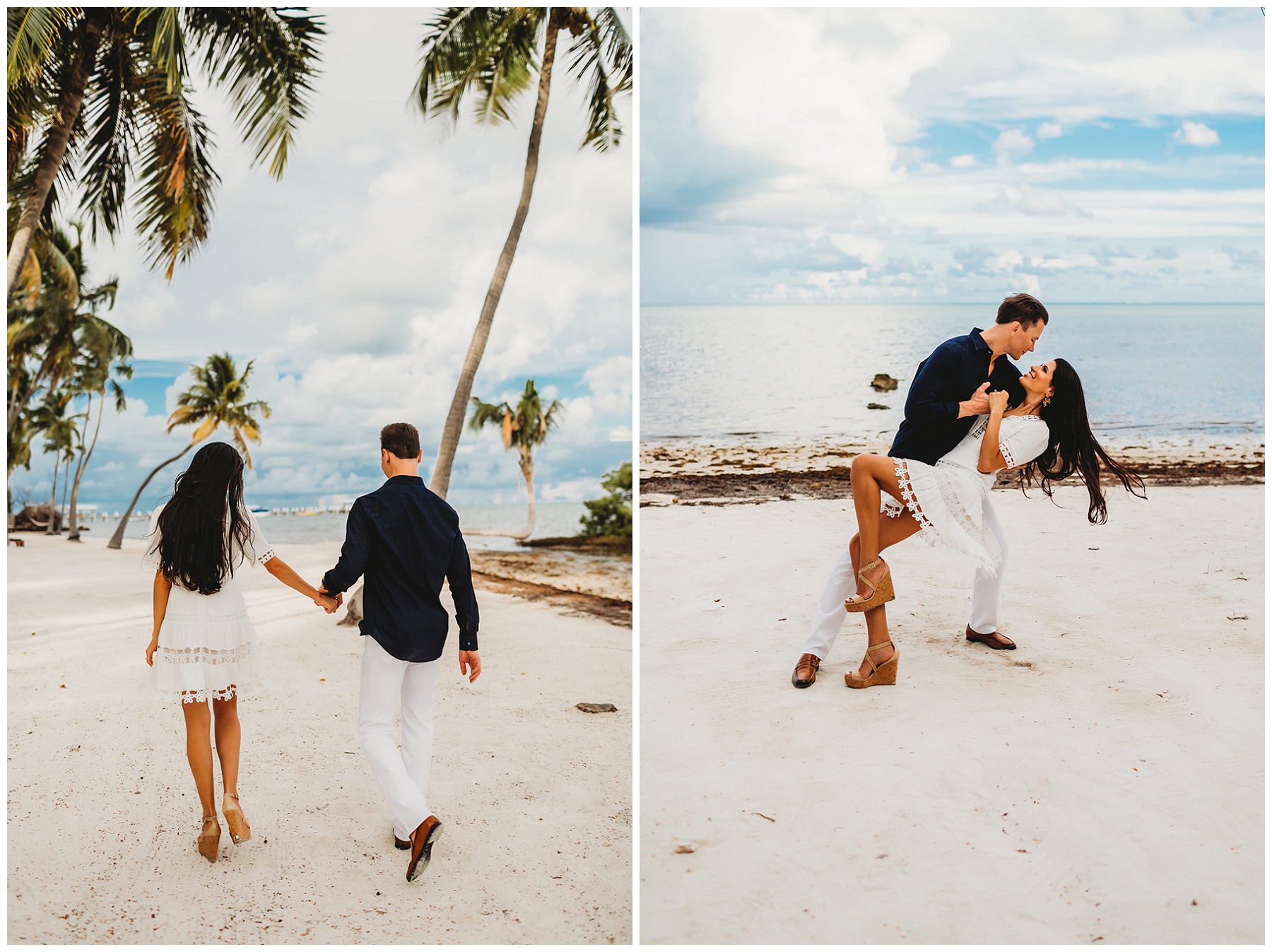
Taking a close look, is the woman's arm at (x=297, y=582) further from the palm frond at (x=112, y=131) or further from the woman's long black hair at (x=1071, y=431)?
the palm frond at (x=112, y=131)

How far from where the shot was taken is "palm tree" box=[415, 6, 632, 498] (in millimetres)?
7578

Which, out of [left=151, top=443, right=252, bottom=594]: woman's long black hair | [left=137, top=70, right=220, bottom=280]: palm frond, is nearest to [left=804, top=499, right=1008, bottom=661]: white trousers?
[left=151, top=443, right=252, bottom=594]: woman's long black hair

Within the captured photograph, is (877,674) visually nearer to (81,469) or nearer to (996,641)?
(996,641)

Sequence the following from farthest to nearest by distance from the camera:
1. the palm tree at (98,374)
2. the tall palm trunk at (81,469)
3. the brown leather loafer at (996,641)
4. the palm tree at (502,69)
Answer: the palm tree at (98,374), the tall palm trunk at (81,469), the palm tree at (502,69), the brown leather loafer at (996,641)

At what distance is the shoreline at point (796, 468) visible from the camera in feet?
28.7

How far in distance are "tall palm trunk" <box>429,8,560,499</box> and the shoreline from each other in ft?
5.92

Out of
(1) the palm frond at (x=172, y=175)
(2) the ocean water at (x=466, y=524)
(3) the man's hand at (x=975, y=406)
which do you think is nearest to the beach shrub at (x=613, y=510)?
(2) the ocean water at (x=466, y=524)

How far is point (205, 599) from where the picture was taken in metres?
2.91

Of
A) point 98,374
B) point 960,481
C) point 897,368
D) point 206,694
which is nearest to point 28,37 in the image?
point 206,694

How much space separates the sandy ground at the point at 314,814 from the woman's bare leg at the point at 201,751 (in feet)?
0.72

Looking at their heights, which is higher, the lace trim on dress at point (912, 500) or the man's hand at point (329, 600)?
the lace trim on dress at point (912, 500)

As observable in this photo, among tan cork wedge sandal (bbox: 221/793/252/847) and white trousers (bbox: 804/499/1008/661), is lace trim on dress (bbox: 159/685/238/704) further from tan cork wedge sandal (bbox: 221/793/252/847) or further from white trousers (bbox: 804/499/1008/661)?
white trousers (bbox: 804/499/1008/661)

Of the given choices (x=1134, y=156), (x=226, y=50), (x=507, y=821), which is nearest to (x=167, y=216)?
(x=226, y=50)

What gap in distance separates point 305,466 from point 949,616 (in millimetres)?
27178
